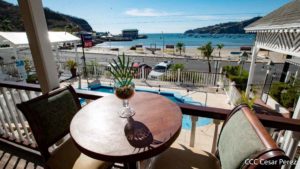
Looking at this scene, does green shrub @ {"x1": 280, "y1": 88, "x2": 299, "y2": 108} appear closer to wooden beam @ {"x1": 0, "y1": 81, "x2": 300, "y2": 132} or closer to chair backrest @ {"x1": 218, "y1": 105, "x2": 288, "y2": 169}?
wooden beam @ {"x1": 0, "y1": 81, "x2": 300, "y2": 132}

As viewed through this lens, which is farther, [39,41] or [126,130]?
[39,41]

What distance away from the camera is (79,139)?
3.01 feet

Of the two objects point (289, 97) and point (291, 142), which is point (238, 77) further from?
point (291, 142)

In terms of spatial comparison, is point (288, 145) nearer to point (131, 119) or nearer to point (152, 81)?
point (131, 119)

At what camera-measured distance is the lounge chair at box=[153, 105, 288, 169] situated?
651 millimetres

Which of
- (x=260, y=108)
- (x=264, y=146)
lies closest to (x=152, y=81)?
(x=260, y=108)

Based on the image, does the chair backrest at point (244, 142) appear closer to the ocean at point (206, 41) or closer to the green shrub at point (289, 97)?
the green shrub at point (289, 97)

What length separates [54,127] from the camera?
134cm

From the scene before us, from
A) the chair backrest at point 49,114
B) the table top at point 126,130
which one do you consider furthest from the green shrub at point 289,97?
the chair backrest at point 49,114

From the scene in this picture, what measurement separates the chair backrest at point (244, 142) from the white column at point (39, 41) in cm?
176

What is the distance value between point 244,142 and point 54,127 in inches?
53.7

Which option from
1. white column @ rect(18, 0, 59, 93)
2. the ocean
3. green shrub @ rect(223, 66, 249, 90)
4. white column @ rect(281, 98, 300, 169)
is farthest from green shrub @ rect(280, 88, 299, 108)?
the ocean

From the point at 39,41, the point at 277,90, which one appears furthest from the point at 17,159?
the point at 277,90

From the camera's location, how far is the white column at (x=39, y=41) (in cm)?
151
